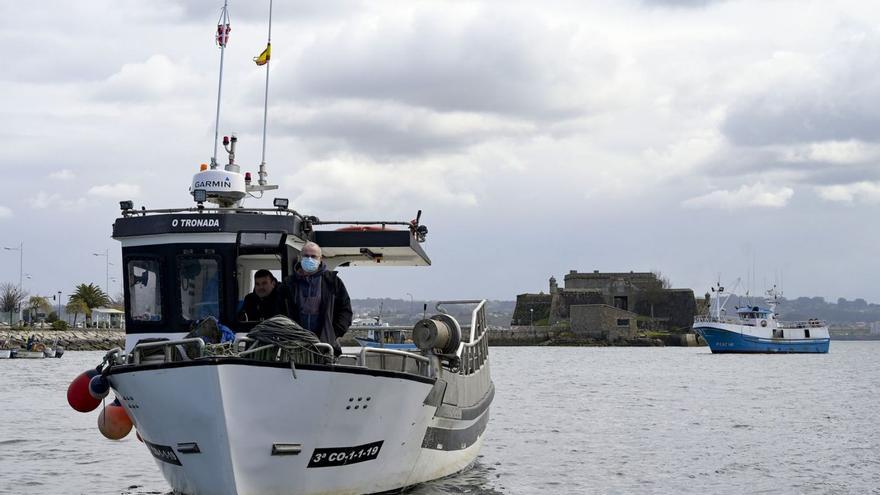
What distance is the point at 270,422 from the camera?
451 inches

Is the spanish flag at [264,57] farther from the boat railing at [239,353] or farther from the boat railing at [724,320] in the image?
the boat railing at [724,320]

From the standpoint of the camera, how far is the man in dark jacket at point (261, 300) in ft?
45.2

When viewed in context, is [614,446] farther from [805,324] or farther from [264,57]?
[805,324]

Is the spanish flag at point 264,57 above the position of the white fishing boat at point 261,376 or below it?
above

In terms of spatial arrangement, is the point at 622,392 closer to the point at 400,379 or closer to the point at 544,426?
the point at 544,426

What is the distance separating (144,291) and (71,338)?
343 ft

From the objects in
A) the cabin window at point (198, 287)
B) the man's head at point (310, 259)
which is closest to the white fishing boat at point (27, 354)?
the cabin window at point (198, 287)

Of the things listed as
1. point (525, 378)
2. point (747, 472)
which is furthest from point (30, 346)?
point (747, 472)

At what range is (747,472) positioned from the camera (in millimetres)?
21203

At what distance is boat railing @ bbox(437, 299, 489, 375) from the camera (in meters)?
16.3

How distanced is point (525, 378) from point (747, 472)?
3776 centimetres

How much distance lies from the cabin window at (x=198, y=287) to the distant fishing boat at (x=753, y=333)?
300ft

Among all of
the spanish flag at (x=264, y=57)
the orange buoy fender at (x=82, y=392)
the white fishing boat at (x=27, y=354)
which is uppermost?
the spanish flag at (x=264, y=57)

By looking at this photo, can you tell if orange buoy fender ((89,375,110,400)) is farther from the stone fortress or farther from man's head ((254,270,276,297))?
the stone fortress
